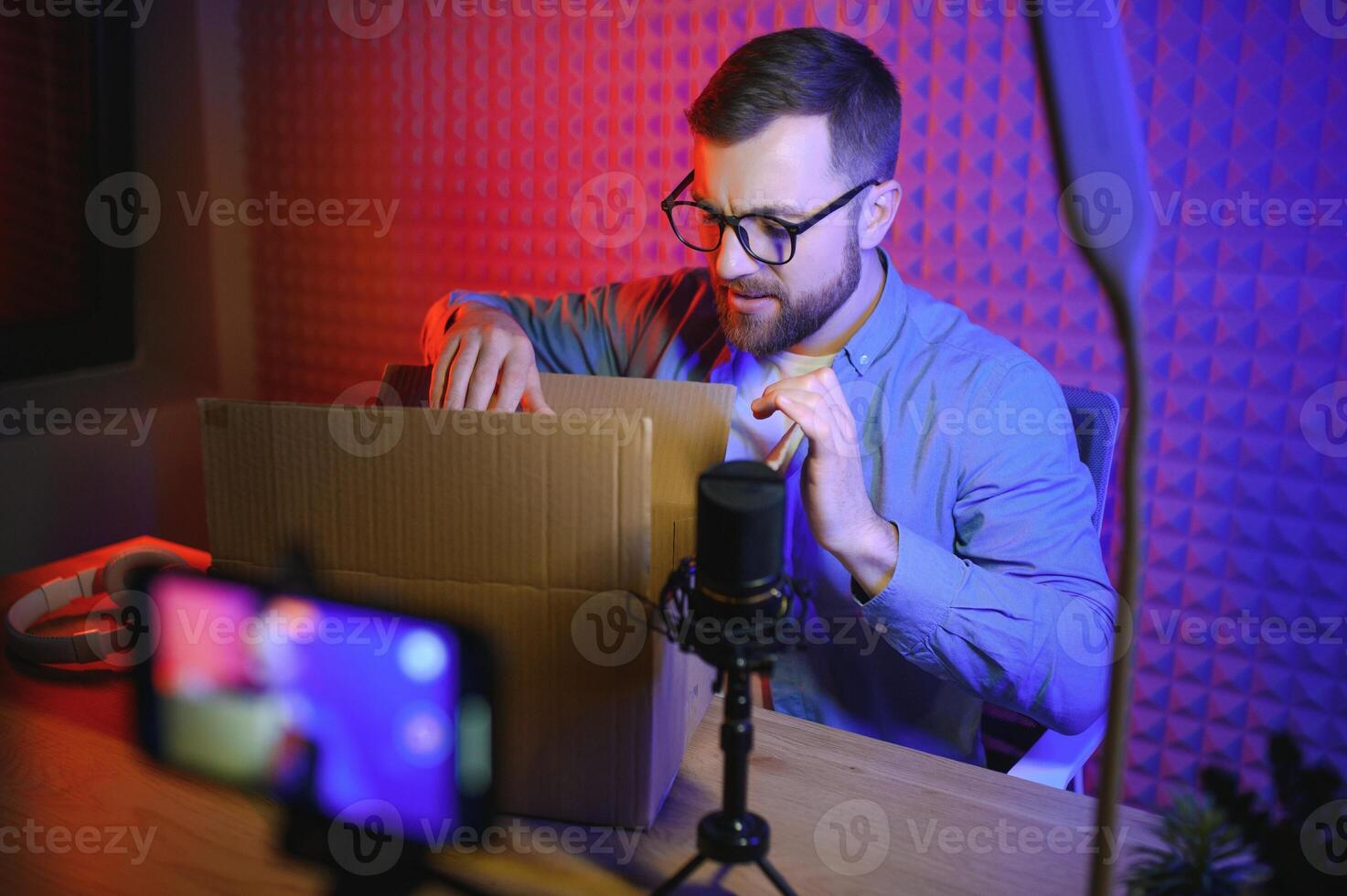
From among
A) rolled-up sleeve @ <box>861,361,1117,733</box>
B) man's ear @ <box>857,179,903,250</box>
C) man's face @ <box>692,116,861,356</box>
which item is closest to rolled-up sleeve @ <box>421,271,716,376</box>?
man's face @ <box>692,116,861,356</box>

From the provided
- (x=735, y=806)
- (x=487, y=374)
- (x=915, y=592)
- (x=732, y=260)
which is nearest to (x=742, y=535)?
(x=735, y=806)

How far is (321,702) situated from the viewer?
81cm

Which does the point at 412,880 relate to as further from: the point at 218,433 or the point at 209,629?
the point at 218,433

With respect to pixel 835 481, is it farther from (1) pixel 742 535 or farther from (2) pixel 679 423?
(1) pixel 742 535

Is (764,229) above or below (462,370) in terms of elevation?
above

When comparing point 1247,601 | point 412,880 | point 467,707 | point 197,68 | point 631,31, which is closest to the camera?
point 467,707

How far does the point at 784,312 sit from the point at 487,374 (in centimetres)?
52

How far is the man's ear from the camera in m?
1.55

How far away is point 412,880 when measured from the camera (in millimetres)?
848

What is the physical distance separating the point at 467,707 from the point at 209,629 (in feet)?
0.91

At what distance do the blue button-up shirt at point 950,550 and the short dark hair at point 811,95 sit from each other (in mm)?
246

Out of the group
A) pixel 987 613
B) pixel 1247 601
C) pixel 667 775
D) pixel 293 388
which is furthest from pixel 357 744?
pixel 293 388

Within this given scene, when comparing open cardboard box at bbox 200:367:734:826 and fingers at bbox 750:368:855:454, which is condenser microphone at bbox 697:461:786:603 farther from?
fingers at bbox 750:368:855:454

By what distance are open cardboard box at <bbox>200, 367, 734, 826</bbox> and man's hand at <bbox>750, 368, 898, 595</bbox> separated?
0.23m
